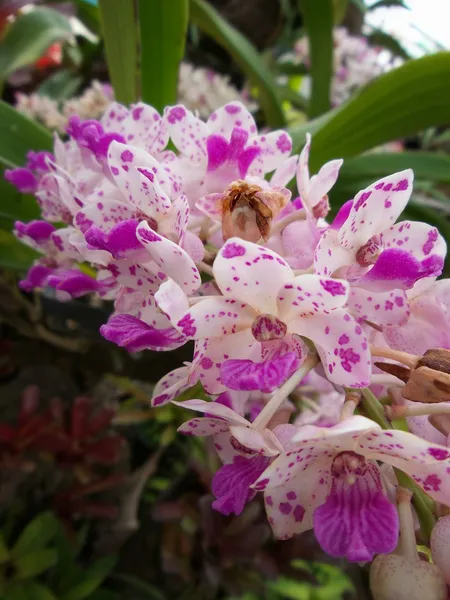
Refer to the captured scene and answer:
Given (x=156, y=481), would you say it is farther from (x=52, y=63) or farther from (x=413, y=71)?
(x=52, y=63)

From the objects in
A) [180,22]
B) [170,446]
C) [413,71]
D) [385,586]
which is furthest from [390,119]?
[170,446]

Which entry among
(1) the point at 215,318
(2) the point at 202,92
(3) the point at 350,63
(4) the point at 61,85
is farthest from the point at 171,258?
(3) the point at 350,63

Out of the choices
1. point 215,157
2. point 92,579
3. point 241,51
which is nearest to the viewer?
point 215,157

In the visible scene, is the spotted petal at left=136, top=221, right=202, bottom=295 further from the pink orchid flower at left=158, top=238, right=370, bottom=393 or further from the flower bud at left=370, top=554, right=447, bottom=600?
the flower bud at left=370, top=554, right=447, bottom=600

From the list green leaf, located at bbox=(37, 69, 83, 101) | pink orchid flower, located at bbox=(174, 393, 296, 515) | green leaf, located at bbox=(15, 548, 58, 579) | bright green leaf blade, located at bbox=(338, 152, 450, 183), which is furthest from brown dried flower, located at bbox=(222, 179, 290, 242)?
green leaf, located at bbox=(37, 69, 83, 101)

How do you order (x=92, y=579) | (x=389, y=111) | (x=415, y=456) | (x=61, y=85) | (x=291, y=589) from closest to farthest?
(x=415, y=456), (x=389, y=111), (x=92, y=579), (x=291, y=589), (x=61, y=85)

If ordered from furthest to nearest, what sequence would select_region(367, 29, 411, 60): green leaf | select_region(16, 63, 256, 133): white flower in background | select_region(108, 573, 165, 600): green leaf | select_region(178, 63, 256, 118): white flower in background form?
select_region(367, 29, 411, 60): green leaf, select_region(178, 63, 256, 118): white flower in background, select_region(16, 63, 256, 133): white flower in background, select_region(108, 573, 165, 600): green leaf

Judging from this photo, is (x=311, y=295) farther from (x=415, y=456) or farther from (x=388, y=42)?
(x=388, y=42)

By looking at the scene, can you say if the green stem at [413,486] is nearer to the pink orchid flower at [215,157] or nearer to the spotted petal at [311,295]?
the spotted petal at [311,295]
